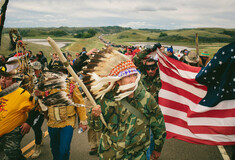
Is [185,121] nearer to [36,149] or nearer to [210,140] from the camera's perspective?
[210,140]

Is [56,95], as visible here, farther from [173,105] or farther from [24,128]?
[173,105]

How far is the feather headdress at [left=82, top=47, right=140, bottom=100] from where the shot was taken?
2145 mm

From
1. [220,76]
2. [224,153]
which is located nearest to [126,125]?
[220,76]

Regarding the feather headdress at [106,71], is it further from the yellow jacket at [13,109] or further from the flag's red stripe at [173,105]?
the yellow jacket at [13,109]

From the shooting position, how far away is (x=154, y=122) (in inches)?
92.7

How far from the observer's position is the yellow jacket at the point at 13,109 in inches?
121

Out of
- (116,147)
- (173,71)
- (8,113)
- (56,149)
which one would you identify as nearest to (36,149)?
→ (56,149)

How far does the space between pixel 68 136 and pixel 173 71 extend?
7.69 feet

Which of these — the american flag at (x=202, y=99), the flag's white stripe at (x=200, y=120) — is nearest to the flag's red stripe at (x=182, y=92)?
the american flag at (x=202, y=99)

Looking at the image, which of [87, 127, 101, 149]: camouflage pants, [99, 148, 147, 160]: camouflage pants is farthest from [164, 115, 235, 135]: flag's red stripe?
[87, 127, 101, 149]: camouflage pants

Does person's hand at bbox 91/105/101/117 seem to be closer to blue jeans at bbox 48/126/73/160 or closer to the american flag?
blue jeans at bbox 48/126/73/160

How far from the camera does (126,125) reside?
220cm

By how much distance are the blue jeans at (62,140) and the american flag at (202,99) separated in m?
1.87

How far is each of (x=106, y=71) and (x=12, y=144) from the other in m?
2.36
